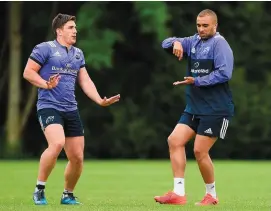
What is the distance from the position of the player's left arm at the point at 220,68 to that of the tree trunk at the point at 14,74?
19.7 m

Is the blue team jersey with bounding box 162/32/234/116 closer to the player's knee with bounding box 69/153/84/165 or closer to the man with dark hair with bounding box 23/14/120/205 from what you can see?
the man with dark hair with bounding box 23/14/120/205

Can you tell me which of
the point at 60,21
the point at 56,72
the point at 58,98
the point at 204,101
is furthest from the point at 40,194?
the point at 204,101

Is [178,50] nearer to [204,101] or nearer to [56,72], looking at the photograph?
[204,101]

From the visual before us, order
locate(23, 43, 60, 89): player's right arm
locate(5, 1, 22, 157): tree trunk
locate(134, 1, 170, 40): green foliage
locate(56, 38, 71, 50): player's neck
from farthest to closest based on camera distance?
locate(5, 1, 22, 157): tree trunk, locate(134, 1, 170, 40): green foliage, locate(56, 38, 71, 50): player's neck, locate(23, 43, 60, 89): player's right arm

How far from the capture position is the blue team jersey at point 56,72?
10781 mm

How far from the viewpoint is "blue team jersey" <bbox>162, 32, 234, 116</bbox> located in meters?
10.6

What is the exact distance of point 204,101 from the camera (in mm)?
A: 10820

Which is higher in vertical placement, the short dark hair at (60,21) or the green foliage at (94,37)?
the short dark hair at (60,21)

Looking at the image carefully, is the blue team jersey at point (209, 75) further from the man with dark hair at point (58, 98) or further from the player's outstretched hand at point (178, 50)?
the man with dark hair at point (58, 98)

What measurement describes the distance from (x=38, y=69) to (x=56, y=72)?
7.6 inches

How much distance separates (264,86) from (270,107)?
2.77ft

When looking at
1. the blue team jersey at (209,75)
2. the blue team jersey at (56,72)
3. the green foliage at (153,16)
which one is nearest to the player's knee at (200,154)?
the blue team jersey at (209,75)

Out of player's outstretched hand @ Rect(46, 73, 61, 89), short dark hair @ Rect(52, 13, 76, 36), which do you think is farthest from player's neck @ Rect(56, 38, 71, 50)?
player's outstretched hand @ Rect(46, 73, 61, 89)

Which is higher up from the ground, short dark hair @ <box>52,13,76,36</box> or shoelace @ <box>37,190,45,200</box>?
short dark hair @ <box>52,13,76,36</box>
